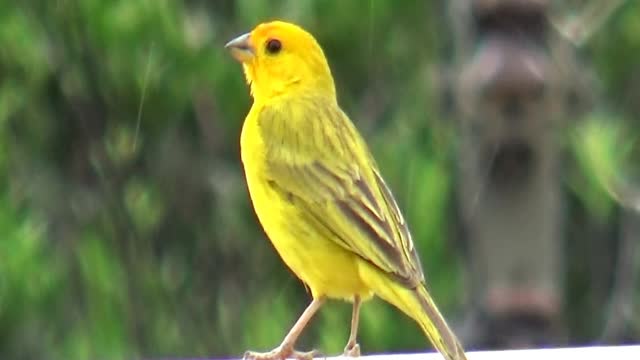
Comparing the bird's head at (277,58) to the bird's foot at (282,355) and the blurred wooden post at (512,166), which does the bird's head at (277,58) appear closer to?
the bird's foot at (282,355)

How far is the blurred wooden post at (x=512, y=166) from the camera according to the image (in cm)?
726

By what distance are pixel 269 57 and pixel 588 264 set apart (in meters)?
3.54

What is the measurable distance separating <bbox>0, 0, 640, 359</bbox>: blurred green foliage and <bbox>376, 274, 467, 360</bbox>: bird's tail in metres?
2.44

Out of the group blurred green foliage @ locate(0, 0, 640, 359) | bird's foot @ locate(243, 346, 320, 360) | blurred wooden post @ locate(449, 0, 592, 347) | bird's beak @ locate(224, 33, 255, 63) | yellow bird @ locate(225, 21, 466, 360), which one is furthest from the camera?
blurred green foliage @ locate(0, 0, 640, 359)

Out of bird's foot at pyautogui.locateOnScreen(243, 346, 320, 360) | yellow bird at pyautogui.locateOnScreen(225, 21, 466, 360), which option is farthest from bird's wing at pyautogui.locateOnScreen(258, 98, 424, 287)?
bird's foot at pyautogui.locateOnScreen(243, 346, 320, 360)

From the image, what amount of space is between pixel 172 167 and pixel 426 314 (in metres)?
3.76

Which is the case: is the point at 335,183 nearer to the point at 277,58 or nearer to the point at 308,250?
the point at 308,250

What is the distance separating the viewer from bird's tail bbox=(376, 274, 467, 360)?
4.76 m

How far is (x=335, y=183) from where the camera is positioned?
540 centimetres

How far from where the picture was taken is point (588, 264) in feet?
29.4

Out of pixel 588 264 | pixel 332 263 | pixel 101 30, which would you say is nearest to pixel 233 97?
pixel 101 30

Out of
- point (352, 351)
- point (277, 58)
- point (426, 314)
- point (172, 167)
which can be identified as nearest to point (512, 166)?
point (172, 167)

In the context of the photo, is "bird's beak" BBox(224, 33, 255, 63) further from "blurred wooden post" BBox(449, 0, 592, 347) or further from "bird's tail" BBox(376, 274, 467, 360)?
"blurred wooden post" BBox(449, 0, 592, 347)

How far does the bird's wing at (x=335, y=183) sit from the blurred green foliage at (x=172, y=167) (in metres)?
1.81
